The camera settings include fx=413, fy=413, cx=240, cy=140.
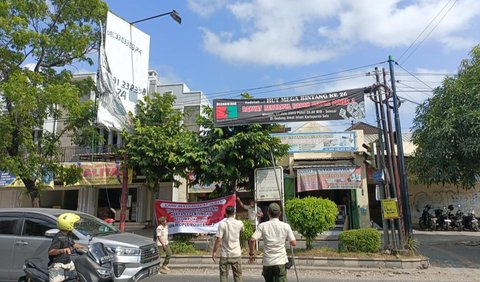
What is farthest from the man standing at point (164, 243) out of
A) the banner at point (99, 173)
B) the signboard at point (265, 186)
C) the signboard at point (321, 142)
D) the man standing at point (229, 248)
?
Result: the signboard at point (321, 142)

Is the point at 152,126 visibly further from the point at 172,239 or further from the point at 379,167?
the point at 379,167

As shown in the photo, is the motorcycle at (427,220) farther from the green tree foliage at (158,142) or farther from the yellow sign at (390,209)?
the green tree foliage at (158,142)

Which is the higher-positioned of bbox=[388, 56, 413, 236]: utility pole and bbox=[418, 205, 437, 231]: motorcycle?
bbox=[388, 56, 413, 236]: utility pole

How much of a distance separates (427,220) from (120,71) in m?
16.7

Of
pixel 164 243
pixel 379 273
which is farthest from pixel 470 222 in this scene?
pixel 164 243

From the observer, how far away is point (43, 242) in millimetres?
7797

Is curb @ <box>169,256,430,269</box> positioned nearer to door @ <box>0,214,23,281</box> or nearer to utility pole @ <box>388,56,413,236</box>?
utility pole @ <box>388,56,413,236</box>

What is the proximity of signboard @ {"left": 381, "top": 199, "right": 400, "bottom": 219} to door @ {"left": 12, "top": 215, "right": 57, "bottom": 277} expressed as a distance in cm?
884

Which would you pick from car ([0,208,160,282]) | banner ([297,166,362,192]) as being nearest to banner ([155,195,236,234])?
car ([0,208,160,282])

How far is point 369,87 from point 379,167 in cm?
264

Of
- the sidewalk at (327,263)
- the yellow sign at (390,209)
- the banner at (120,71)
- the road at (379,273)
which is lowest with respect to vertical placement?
the road at (379,273)

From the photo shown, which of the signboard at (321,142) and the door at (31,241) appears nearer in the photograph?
the door at (31,241)

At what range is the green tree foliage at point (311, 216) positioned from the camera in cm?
1198

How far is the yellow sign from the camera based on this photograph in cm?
1186
